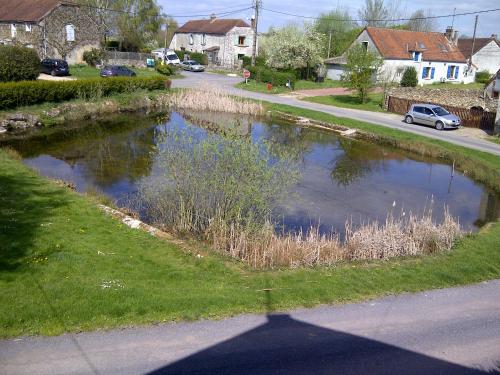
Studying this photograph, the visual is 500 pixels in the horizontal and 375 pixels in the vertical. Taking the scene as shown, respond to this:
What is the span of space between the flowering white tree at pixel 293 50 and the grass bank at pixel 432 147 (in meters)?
20.0

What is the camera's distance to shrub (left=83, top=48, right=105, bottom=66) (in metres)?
50.0

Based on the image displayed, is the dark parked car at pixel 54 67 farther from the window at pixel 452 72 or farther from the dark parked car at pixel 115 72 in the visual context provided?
the window at pixel 452 72

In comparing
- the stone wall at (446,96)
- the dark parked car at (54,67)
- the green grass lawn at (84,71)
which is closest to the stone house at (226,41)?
the green grass lawn at (84,71)

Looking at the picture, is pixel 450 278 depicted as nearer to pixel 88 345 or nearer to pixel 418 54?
pixel 88 345

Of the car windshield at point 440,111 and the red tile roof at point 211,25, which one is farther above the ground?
the red tile roof at point 211,25

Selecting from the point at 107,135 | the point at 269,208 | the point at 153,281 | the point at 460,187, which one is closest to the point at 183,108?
the point at 107,135

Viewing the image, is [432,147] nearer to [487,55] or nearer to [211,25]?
[487,55]

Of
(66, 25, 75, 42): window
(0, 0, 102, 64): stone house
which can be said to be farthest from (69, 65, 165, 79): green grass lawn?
(66, 25, 75, 42): window

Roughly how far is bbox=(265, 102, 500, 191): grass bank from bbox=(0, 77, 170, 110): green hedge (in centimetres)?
1138

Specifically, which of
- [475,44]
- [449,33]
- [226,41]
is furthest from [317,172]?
[475,44]

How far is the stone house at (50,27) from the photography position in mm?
46562

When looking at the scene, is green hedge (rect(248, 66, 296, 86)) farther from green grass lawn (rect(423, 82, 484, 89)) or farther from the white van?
green grass lawn (rect(423, 82, 484, 89))

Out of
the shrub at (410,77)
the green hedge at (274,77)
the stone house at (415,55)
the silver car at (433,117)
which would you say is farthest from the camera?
the stone house at (415,55)

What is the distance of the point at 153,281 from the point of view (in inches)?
386
